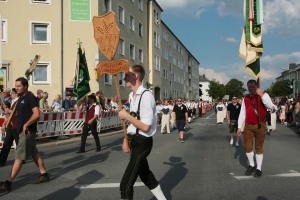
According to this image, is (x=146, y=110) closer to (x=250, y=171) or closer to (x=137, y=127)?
(x=137, y=127)

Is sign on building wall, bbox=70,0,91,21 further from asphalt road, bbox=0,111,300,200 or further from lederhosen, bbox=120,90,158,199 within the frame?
lederhosen, bbox=120,90,158,199

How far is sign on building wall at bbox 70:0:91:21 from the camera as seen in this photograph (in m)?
23.5

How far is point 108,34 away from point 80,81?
7935 mm

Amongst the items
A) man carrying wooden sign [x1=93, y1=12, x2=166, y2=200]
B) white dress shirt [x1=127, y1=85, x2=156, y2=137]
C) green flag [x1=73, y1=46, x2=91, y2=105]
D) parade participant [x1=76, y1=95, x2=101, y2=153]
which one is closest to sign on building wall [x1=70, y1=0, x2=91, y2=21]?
green flag [x1=73, y1=46, x2=91, y2=105]

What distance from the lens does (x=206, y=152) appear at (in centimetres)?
976

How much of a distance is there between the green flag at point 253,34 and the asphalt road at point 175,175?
226 centimetres

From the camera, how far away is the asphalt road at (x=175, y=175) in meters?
5.24

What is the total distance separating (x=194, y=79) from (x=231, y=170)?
79912mm

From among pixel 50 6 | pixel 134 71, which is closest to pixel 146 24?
pixel 50 6

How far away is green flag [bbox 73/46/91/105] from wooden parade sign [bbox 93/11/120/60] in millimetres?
7315

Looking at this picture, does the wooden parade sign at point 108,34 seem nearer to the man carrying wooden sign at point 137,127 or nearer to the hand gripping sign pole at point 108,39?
the hand gripping sign pole at point 108,39

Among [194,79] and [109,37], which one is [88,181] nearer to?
[109,37]

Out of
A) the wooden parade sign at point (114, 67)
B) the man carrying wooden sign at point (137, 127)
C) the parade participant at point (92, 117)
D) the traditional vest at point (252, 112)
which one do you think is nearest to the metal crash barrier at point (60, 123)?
the parade participant at point (92, 117)

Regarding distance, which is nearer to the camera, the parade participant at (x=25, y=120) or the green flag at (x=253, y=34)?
the parade participant at (x=25, y=120)
